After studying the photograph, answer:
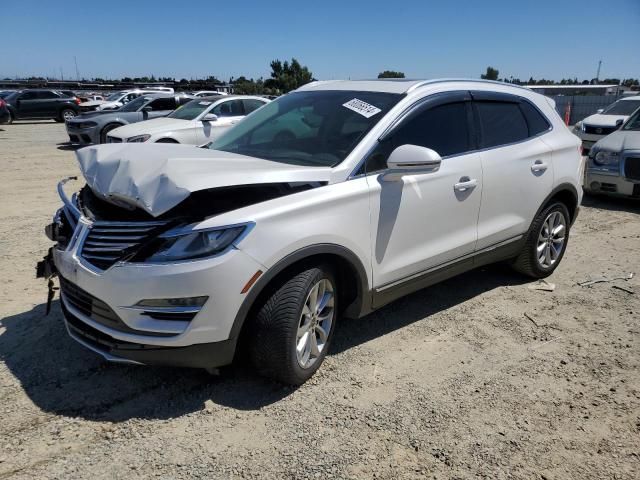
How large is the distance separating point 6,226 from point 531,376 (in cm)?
617

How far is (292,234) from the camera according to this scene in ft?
9.57

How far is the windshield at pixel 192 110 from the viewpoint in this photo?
1192 centimetres

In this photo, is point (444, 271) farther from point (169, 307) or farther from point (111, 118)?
point (111, 118)

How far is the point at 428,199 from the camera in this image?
12.1 feet

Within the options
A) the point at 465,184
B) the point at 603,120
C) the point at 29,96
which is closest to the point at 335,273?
the point at 465,184

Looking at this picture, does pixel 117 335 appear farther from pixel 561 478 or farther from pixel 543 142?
pixel 543 142

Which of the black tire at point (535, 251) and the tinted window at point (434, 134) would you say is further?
the black tire at point (535, 251)

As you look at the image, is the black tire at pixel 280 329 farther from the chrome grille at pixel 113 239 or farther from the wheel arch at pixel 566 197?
the wheel arch at pixel 566 197

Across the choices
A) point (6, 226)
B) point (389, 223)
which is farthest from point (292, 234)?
point (6, 226)

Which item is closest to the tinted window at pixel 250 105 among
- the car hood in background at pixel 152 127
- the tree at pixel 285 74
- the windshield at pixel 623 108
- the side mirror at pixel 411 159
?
the car hood in background at pixel 152 127

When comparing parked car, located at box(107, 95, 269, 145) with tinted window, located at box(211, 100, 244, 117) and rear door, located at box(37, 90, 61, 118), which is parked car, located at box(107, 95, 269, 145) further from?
rear door, located at box(37, 90, 61, 118)

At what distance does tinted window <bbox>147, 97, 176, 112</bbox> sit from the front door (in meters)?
13.0

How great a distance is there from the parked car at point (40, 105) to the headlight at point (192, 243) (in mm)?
25531

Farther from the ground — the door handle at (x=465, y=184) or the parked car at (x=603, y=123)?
the door handle at (x=465, y=184)
